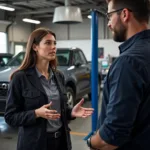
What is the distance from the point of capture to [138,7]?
53.3 inches

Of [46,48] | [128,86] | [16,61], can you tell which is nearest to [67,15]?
[16,61]

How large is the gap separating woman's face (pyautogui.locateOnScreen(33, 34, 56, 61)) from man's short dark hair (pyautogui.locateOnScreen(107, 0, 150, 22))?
1.12 meters

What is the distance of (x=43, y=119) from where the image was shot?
212cm

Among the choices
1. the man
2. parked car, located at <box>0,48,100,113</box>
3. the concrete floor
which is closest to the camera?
the man

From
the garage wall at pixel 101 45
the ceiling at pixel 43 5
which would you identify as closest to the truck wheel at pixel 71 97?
the ceiling at pixel 43 5

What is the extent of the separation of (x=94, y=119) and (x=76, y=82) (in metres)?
1.88

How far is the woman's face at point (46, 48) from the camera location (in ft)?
7.78

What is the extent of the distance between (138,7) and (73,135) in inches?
155

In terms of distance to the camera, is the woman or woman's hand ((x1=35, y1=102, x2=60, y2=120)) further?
the woman

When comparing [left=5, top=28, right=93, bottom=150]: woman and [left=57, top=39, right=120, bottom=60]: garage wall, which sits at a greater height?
[left=57, top=39, right=120, bottom=60]: garage wall

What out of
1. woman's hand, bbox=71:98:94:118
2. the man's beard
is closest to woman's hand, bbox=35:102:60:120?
woman's hand, bbox=71:98:94:118

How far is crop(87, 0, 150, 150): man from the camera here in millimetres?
1238

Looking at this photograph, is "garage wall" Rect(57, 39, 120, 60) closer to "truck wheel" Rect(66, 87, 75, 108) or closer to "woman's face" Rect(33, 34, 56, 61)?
"truck wheel" Rect(66, 87, 75, 108)

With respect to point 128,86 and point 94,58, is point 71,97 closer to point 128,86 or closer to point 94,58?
point 94,58
